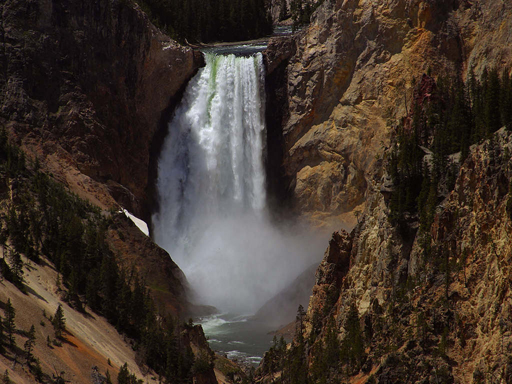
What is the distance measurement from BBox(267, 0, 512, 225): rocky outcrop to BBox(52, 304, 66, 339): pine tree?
3069 cm

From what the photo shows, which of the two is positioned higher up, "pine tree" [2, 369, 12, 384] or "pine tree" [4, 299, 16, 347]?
"pine tree" [4, 299, 16, 347]

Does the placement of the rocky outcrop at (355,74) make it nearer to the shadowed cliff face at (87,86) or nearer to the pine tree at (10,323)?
the shadowed cliff face at (87,86)

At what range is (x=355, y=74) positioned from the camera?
70.4 m

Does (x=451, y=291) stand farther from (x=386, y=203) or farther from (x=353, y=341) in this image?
(x=386, y=203)

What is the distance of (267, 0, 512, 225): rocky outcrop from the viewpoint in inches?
2511

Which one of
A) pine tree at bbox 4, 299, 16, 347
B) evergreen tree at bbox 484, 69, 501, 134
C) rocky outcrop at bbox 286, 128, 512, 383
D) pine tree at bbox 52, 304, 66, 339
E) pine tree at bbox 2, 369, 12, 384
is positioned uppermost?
evergreen tree at bbox 484, 69, 501, 134

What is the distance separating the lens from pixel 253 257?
249ft

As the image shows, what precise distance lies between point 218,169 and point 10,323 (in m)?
42.5

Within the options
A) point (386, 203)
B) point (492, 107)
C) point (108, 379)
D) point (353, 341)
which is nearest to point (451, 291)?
point (353, 341)

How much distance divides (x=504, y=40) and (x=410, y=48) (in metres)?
11.7

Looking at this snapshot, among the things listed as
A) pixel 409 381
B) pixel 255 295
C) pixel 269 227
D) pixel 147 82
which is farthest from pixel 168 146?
pixel 409 381

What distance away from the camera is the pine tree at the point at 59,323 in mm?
42375

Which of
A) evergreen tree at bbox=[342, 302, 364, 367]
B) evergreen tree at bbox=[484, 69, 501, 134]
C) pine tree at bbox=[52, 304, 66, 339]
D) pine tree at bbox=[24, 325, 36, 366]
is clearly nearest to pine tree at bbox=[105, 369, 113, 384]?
pine tree at bbox=[52, 304, 66, 339]

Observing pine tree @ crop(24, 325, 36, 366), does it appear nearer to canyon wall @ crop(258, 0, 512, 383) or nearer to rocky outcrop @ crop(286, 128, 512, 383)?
canyon wall @ crop(258, 0, 512, 383)
